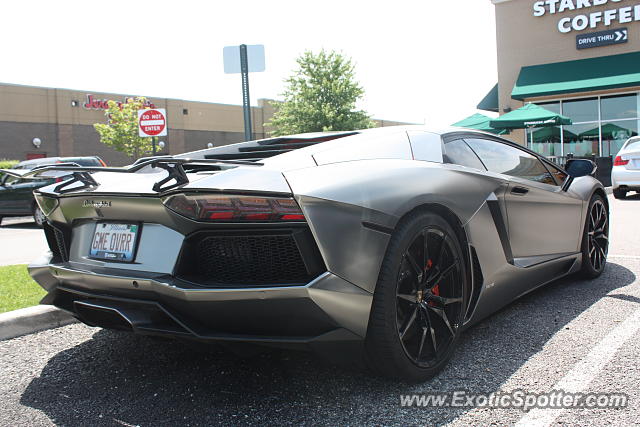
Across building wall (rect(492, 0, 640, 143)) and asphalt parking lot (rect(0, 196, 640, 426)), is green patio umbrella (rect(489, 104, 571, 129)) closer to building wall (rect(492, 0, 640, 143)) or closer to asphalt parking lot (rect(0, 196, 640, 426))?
building wall (rect(492, 0, 640, 143))

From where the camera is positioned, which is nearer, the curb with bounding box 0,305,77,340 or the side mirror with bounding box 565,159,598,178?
the curb with bounding box 0,305,77,340

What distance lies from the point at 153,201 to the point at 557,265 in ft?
9.82

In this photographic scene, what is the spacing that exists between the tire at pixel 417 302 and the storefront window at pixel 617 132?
68.8ft

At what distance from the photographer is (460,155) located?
11.2ft

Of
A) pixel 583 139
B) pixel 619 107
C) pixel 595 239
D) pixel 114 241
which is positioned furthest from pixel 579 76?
pixel 114 241

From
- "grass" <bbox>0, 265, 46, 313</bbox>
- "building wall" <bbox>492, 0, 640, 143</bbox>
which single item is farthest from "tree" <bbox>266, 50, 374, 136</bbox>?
"grass" <bbox>0, 265, 46, 313</bbox>

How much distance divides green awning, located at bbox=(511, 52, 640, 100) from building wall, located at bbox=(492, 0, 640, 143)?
325mm

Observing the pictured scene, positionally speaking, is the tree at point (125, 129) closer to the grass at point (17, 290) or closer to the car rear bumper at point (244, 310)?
the grass at point (17, 290)

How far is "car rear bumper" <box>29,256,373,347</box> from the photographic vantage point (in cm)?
228

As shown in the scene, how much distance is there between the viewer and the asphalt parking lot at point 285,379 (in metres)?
2.40

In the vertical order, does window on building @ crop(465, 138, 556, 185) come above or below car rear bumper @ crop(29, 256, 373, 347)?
above

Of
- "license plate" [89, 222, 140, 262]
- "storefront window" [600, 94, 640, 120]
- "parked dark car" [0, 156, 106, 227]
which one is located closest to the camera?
"license plate" [89, 222, 140, 262]

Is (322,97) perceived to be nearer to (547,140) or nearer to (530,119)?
(547,140)

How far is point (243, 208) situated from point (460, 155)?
1629 mm
